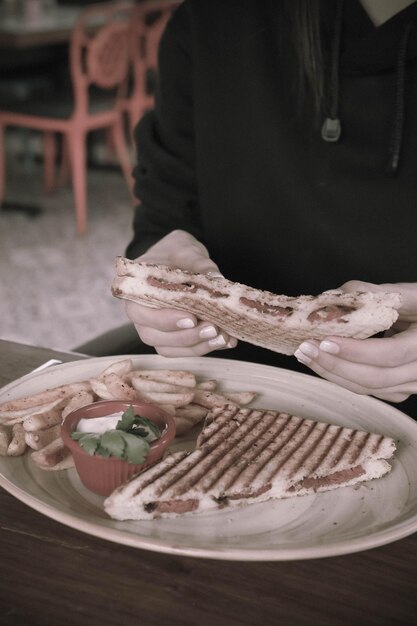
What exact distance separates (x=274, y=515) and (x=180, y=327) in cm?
36

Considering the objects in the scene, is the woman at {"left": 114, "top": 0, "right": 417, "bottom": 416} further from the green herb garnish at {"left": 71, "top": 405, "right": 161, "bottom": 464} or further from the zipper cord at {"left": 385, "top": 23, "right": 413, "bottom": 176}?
the green herb garnish at {"left": 71, "top": 405, "right": 161, "bottom": 464}

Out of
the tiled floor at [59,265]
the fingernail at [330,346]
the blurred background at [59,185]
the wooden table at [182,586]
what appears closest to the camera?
the wooden table at [182,586]

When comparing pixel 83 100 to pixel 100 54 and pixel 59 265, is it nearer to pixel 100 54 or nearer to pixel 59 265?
pixel 100 54

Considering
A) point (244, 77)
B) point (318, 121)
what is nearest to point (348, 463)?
point (318, 121)

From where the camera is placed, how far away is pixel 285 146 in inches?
73.6

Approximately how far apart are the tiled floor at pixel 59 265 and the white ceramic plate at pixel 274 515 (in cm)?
283

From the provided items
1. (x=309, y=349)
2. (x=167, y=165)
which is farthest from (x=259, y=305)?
(x=167, y=165)

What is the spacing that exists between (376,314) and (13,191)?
237 inches

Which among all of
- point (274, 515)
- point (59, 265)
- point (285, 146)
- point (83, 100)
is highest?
point (285, 146)

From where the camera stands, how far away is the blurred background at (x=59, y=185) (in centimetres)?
458

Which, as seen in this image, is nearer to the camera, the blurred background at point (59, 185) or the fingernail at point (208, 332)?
the fingernail at point (208, 332)

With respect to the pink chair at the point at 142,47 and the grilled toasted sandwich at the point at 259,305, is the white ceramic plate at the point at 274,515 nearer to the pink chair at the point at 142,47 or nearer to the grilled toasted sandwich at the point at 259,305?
the grilled toasted sandwich at the point at 259,305

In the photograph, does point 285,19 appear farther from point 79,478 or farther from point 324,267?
point 79,478

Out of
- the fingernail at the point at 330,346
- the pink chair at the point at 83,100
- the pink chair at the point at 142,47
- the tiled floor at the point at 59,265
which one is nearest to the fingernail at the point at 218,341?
the fingernail at the point at 330,346
